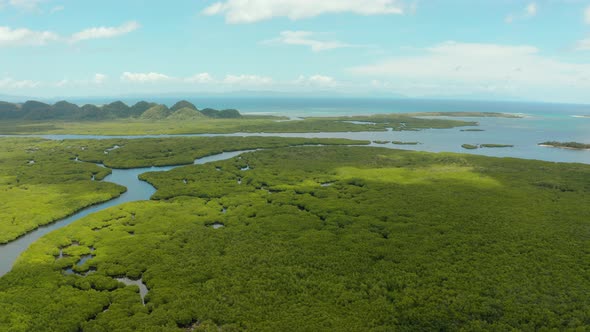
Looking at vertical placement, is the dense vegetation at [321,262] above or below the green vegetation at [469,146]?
below

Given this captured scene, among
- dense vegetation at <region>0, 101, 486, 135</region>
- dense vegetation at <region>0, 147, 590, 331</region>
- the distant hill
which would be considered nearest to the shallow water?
dense vegetation at <region>0, 147, 590, 331</region>

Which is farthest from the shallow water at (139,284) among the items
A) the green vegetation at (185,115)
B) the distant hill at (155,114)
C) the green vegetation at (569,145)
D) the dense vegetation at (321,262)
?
the distant hill at (155,114)

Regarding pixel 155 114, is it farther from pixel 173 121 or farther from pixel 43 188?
pixel 43 188

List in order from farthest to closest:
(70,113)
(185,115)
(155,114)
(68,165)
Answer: (70,113)
(155,114)
(185,115)
(68,165)

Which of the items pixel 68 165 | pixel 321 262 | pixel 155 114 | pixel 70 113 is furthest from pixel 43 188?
pixel 70 113

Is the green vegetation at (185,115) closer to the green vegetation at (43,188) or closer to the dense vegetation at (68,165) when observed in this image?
the dense vegetation at (68,165)

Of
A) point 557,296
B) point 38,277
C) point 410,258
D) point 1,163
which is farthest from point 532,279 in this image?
point 1,163

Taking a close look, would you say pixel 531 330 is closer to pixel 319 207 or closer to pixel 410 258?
pixel 410 258
